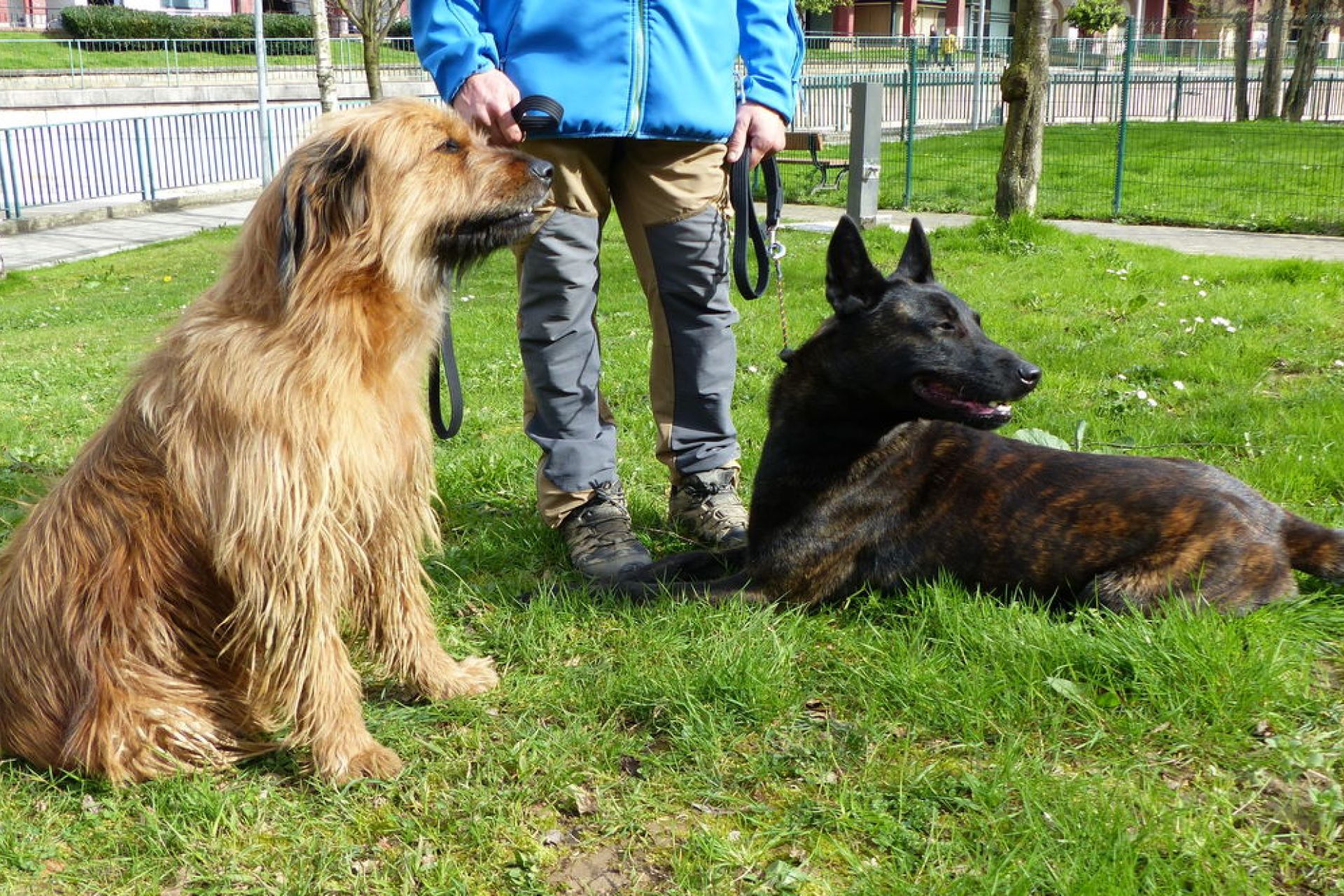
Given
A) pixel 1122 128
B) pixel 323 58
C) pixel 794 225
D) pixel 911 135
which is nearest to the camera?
pixel 794 225

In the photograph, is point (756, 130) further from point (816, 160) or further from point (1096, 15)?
point (1096, 15)

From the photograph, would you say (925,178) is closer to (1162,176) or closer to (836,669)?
(1162,176)

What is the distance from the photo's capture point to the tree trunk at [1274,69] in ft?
102

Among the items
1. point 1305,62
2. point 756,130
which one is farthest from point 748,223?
point 1305,62

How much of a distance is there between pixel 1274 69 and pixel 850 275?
111 ft

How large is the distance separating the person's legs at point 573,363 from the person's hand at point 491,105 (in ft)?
0.99

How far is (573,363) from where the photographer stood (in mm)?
4004

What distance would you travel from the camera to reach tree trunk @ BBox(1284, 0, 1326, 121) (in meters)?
27.8

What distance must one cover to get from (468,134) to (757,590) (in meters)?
1.73

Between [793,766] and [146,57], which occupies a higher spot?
[146,57]

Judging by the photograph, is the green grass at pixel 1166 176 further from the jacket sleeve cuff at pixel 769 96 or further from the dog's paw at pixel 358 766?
the dog's paw at pixel 358 766

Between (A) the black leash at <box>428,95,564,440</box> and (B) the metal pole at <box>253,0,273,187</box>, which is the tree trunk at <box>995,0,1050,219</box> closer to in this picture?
(A) the black leash at <box>428,95,564,440</box>

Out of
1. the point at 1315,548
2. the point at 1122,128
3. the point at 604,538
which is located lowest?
the point at 604,538

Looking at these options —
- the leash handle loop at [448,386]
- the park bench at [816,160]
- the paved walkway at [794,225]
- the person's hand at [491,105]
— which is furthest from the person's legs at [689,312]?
the park bench at [816,160]
